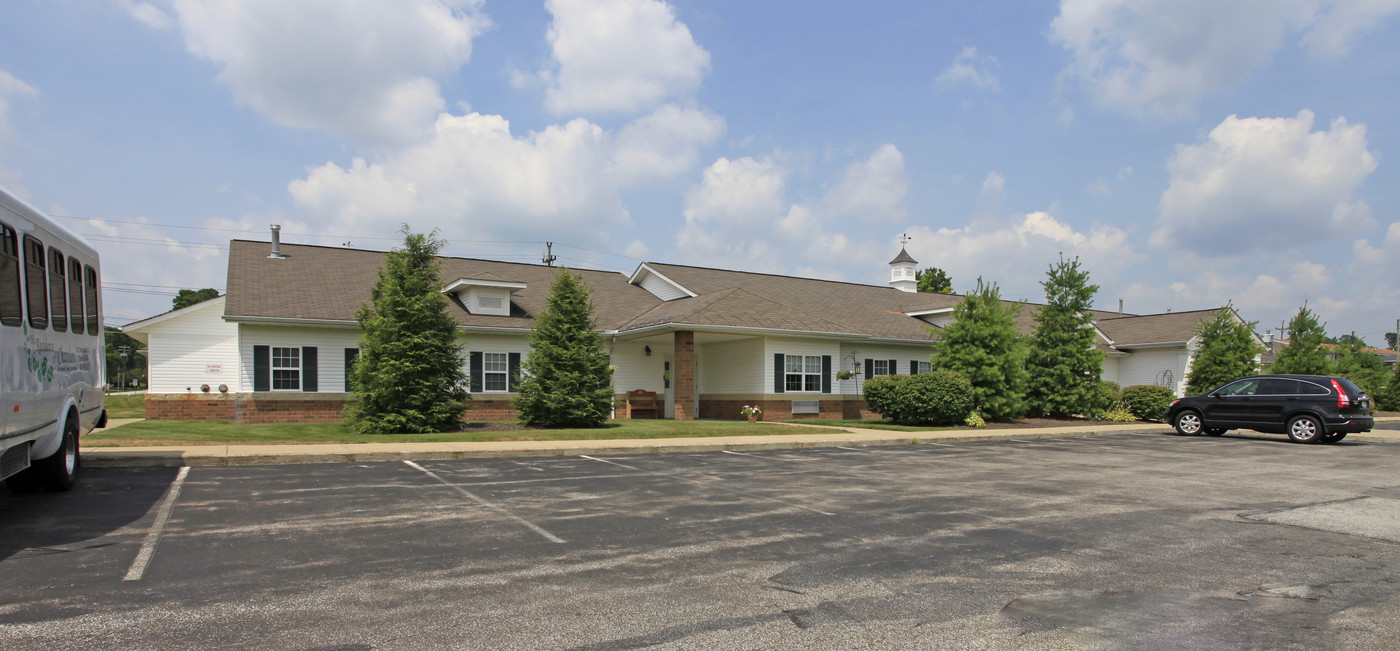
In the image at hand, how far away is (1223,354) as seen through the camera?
1181 inches

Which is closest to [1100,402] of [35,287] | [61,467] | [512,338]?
[512,338]

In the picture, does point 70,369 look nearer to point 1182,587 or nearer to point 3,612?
point 3,612

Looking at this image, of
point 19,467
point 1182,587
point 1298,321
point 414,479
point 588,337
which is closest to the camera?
point 1182,587

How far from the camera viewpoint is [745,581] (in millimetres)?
5996

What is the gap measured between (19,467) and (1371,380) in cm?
4927

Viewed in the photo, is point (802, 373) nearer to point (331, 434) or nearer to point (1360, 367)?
point (331, 434)

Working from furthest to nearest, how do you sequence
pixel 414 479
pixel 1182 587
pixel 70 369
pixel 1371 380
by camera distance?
pixel 1371 380 → pixel 414 479 → pixel 70 369 → pixel 1182 587

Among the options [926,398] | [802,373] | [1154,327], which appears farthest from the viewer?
[1154,327]

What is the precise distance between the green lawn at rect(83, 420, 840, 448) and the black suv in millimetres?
10450

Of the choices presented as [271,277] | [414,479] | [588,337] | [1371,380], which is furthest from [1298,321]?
[271,277]

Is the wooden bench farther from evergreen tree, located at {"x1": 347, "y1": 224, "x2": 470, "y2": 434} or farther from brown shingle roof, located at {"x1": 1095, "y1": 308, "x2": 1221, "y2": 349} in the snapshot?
brown shingle roof, located at {"x1": 1095, "y1": 308, "x2": 1221, "y2": 349}

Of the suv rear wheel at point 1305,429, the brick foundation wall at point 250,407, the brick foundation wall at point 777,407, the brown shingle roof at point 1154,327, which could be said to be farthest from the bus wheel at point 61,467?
the brown shingle roof at point 1154,327

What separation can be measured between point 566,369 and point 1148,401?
19963 mm

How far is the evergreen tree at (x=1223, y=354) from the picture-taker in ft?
98.0
